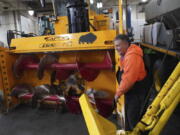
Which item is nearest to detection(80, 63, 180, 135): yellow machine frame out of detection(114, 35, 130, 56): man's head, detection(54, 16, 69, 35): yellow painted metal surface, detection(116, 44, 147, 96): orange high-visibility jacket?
detection(116, 44, 147, 96): orange high-visibility jacket

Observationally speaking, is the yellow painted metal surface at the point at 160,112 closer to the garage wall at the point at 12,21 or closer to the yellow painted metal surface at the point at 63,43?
the yellow painted metal surface at the point at 63,43

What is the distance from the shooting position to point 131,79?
1608 mm

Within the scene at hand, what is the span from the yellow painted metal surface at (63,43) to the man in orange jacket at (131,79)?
2.17ft

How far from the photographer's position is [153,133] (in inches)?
49.2

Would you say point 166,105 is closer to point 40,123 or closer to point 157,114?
point 157,114

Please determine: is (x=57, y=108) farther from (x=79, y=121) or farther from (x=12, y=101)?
(x=12, y=101)

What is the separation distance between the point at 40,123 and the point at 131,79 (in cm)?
176

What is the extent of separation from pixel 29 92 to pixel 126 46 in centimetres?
212

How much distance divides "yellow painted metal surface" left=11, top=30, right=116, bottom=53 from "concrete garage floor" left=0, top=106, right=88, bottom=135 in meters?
1.13

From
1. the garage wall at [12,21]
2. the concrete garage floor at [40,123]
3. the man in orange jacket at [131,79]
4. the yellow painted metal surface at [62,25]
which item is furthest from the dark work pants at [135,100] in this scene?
the garage wall at [12,21]

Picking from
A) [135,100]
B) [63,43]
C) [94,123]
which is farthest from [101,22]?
[94,123]

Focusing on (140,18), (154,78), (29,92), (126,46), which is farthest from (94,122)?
(140,18)

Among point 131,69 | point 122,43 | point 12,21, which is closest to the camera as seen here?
point 131,69

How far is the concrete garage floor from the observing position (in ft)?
7.86
